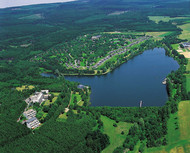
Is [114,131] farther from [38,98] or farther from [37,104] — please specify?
[38,98]

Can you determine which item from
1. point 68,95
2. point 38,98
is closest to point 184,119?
point 68,95

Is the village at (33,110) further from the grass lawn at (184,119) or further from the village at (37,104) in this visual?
the grass lawn at (184,119)

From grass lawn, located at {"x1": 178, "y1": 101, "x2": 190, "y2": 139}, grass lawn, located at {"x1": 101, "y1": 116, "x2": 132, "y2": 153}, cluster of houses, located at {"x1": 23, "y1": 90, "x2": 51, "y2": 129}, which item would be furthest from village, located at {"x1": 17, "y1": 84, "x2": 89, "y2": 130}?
grass lawn, located at {"x1": 178, "y1": 101, "x2": 190, "y2": 139}

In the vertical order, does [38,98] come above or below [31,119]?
above

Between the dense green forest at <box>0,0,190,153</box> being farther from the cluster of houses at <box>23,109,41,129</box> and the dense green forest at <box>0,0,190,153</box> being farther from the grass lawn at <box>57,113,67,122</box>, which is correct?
the cluster of houses at <box>23,109,41,129</box>

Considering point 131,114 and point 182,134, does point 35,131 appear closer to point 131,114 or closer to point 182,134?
point 131,114

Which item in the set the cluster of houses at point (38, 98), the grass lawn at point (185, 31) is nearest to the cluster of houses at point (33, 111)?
the cluster of houses at point (38, 98)

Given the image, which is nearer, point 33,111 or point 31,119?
point 31,119
